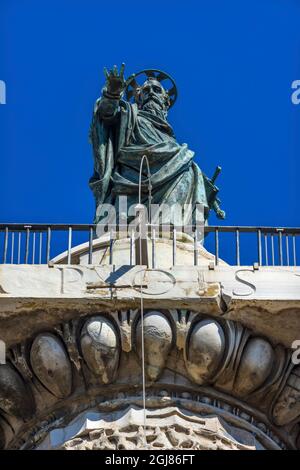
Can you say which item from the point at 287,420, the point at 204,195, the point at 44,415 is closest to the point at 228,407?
the point at 287,420

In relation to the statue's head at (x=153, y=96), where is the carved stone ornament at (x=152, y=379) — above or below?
below

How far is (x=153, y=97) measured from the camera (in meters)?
21.3

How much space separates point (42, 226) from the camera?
1670 cm

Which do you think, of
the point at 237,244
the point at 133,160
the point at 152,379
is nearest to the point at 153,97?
the point at 133,160

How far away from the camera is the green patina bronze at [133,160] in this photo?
19.3 meters

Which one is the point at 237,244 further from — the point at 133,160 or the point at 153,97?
the point at 153,97

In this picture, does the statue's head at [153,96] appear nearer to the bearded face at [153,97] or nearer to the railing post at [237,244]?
the bearded face at [153,97]

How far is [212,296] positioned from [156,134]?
4.75 m

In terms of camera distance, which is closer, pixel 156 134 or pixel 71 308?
pixel 71 308

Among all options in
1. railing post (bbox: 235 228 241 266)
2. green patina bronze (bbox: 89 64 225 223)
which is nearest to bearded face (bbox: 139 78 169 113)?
green patina bronze (bbox: 89 64 225 223)

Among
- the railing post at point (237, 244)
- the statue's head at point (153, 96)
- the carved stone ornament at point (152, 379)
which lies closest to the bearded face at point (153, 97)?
the statue's head at point (153, 96)
